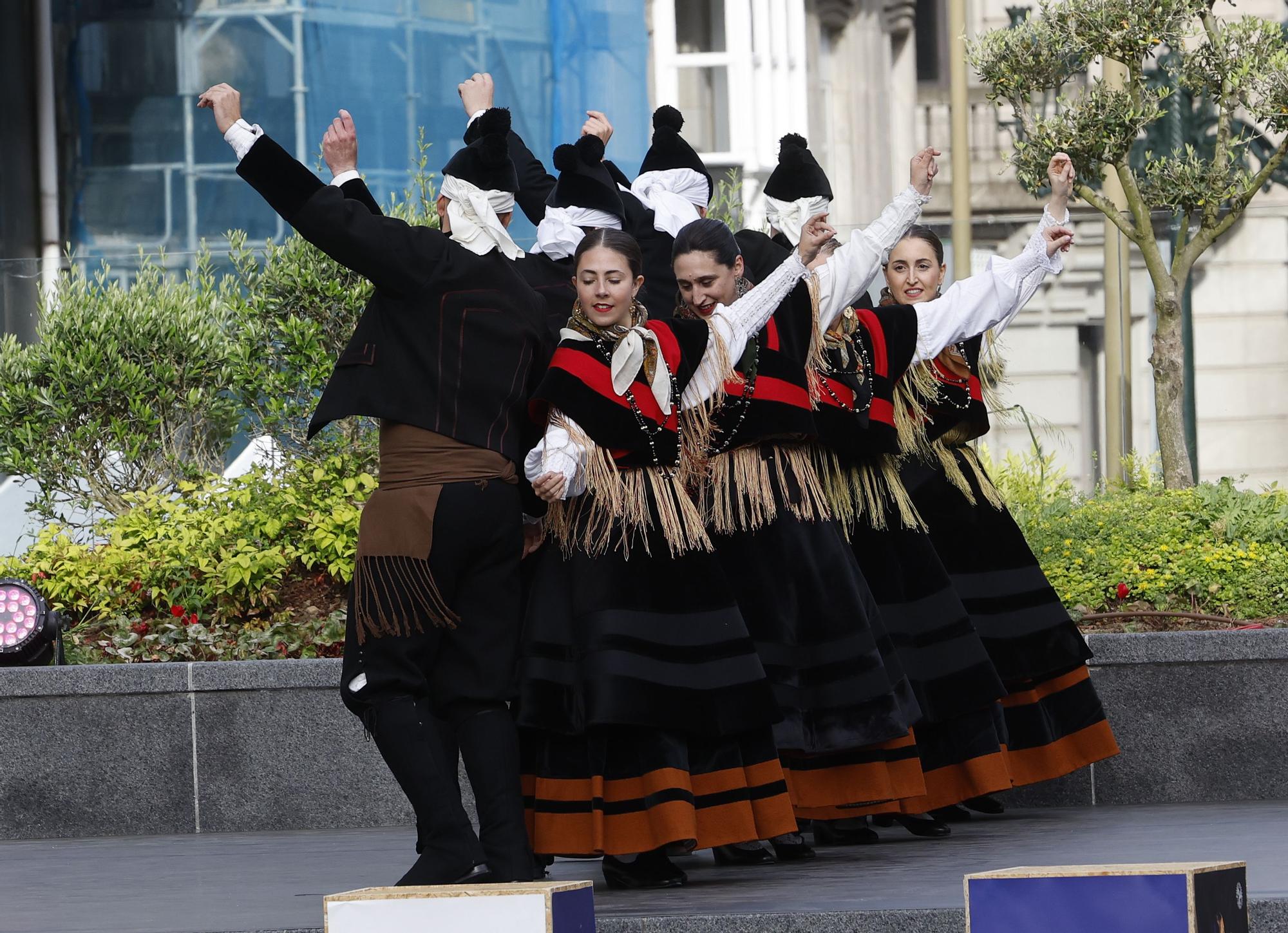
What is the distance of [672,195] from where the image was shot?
7.32 metres

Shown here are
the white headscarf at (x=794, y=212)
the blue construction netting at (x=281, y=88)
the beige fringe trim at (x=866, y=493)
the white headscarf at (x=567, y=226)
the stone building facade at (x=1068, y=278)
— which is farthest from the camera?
the stone building facade at (x=1068, y=278)

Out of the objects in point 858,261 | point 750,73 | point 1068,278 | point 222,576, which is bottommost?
point 222,576

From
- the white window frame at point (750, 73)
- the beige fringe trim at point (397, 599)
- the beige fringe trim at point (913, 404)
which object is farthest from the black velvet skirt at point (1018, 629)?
the white window frame at point (750, 73)

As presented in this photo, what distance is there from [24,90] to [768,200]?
42.3 ft

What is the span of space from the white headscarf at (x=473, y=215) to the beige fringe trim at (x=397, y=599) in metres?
0.86

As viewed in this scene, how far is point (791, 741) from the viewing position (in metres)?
5.66

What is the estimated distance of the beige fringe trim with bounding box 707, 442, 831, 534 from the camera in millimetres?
5703

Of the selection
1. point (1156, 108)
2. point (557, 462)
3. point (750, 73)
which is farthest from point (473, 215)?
point (750, 73)

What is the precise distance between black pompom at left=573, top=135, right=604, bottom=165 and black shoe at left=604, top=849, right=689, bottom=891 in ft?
8.28

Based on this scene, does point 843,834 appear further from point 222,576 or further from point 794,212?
point 222,576

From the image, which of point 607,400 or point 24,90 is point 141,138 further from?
point 607,400

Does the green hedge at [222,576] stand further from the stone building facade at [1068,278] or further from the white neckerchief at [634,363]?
the stone building facade at [1068,278]

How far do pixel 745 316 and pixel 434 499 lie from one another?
105 cm

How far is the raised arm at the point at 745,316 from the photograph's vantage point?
18.2ft
